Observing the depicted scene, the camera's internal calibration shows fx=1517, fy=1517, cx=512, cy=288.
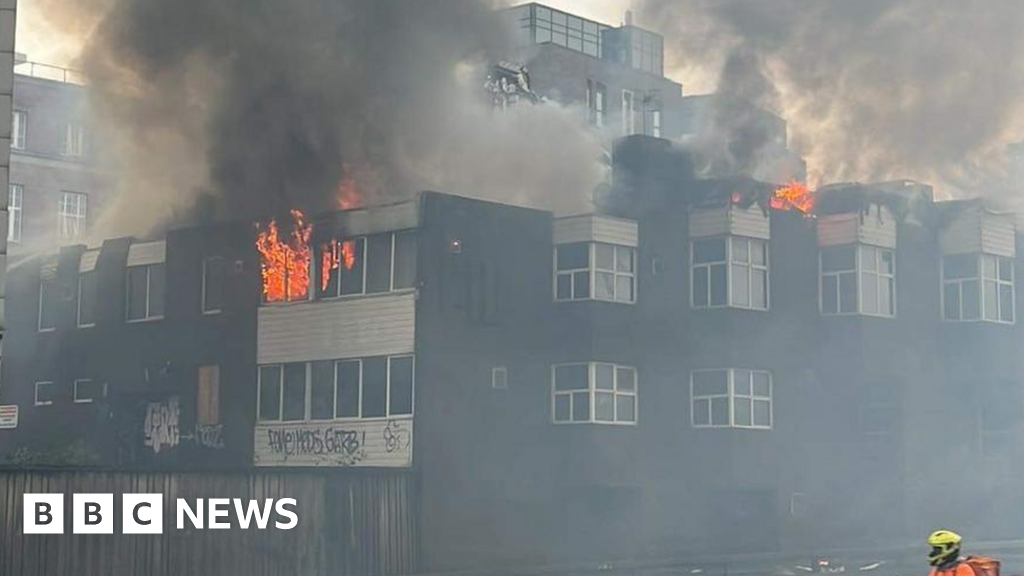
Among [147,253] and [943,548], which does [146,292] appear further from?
[943,548]

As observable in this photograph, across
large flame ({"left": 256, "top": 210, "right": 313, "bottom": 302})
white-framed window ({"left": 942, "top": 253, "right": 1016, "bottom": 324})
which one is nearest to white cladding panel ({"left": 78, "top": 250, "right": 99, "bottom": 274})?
Result: large flame ({"left": 256, "top": 210, "right": 313, "bottom": 302})

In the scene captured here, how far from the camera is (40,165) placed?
53281 millimetres

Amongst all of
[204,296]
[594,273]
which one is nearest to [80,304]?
[204,296]

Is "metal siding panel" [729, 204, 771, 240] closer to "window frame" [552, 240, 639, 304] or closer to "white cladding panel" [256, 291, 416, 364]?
"window frame" [552, 240, 639, 304]

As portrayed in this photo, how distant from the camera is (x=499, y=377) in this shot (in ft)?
114

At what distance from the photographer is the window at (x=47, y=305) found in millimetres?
40219

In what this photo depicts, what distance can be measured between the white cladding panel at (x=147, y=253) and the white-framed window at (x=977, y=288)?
2116 centimetres

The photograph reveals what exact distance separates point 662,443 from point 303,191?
10.8m

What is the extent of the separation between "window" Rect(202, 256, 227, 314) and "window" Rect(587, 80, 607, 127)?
2142cm

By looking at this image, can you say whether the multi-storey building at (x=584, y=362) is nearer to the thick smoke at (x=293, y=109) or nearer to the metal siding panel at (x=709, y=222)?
the metal siding panel at (x=709, y=222)

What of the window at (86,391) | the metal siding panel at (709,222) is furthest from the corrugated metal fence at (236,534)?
the window at (86,391)

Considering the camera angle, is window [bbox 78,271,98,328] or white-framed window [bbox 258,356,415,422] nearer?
white-framed window [bbox 258,356,415,422]

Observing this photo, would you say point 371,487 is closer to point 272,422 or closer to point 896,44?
point 272,422

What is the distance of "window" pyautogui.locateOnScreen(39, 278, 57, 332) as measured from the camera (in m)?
40.2
